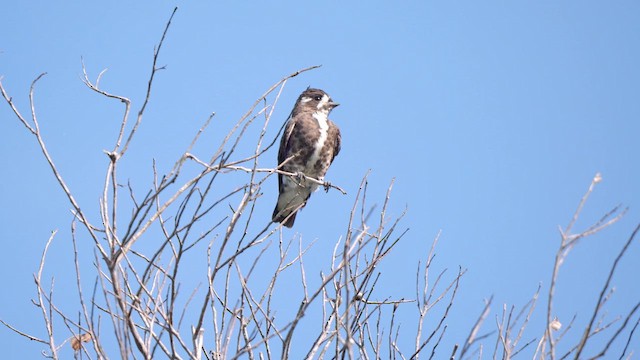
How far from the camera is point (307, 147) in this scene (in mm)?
7219

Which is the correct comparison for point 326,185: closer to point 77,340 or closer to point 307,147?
point 307,147

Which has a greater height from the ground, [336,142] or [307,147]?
[336,142]

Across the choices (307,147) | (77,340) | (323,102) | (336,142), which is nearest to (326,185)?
(307,147)

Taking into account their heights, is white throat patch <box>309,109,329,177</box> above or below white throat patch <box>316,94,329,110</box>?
below

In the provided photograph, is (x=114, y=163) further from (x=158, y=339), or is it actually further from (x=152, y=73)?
(x=158, y=339)

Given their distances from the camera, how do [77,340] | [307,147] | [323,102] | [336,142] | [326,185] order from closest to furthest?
[77,340]
[326,185]
[307,147]
[336,142]
[323,102]

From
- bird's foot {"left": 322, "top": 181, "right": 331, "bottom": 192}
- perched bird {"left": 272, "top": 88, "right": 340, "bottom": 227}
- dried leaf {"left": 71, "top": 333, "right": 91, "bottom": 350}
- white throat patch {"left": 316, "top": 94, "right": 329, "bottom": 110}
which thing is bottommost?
dried leaf {"left": 71, "top": 333, "right": 91, "bottom": 350}

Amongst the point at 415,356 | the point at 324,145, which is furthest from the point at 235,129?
the point at 324,145

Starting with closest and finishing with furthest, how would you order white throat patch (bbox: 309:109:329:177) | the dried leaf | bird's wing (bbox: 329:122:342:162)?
the dried leaf → white throat patch (bbox: 309:109:329:177) → bird's wing (bbox: 329:122:342:162)

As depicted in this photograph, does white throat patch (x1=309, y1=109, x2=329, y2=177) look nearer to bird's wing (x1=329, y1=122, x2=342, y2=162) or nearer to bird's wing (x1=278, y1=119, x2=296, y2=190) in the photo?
bird's wing (x1=329, y1=122, x2=342, y2=162)

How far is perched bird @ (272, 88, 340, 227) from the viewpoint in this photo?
23.7 ft

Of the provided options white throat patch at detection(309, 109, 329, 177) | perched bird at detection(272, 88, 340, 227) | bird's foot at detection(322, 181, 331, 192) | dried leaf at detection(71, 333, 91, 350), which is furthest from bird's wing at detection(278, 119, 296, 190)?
dried leaf at detection(71, 333, 91, 350)

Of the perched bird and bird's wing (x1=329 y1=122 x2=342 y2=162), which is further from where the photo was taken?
bird's wing (x1=329 y1=122 x2=342 y2=162)

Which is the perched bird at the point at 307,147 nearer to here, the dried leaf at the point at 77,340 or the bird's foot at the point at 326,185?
the bird's foot at the point at 326,185
